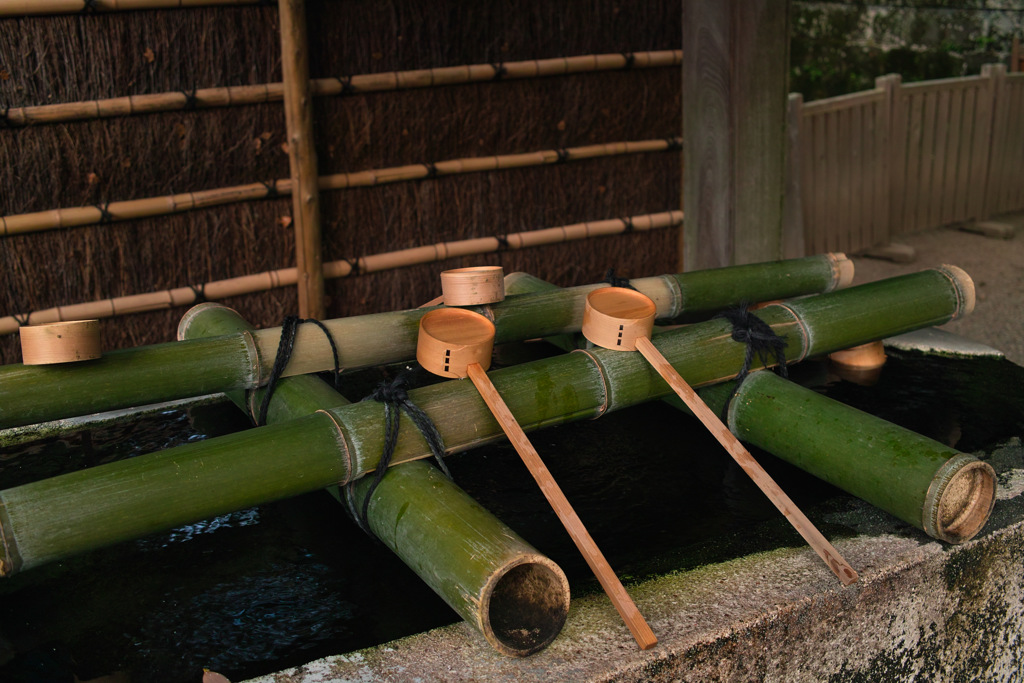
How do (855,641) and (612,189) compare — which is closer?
(855,641)

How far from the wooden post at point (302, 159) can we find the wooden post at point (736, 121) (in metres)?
1.85

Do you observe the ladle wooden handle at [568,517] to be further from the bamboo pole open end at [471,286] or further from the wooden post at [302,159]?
the wooden post at [302,159]

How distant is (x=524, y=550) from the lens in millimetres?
1452

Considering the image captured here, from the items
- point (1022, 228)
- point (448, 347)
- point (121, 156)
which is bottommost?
point (1022, 228)

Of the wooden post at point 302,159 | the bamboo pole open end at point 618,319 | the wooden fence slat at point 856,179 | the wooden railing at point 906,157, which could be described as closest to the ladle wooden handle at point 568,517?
the bamboo pole open end at point 618,319

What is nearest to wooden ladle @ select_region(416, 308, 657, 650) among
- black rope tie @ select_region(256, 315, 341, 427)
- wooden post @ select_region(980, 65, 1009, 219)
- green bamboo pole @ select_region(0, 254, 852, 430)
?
green bamboo pole @ select_region(0, 254, 852, 430)

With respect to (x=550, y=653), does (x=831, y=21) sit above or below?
above

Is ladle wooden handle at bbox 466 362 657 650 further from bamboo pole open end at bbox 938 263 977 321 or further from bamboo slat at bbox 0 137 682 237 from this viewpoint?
bamboo slat at bbox 0 137 682 237

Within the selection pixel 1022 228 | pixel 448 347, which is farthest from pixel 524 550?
pixel 1022 228

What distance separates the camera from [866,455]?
6.15 feet

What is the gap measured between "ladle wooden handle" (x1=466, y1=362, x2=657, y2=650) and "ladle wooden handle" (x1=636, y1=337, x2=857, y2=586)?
0.41 meters

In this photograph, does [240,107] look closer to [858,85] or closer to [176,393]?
[176,393]

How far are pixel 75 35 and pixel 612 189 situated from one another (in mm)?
2503

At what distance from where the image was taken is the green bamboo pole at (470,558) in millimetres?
1420
